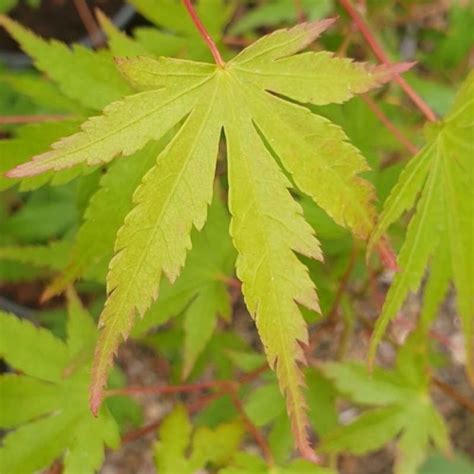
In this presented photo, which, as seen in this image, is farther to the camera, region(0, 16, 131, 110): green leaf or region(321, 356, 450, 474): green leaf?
region(321, 356, 450, 474): green leaf

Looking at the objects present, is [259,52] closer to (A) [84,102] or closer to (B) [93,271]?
(A) [84,102]

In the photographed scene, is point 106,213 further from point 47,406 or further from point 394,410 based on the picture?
point 394,410

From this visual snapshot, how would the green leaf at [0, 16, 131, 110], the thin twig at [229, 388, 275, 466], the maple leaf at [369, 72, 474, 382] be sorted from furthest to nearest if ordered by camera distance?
1. the thin twig at [229, 388, 275, 466]
2. the green leaf at [0, 16, 131, 110]
3. the maple leaf at [369, 72, 474, 382]

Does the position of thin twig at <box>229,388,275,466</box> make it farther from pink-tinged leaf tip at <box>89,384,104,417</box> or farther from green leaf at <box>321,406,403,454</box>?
pink-tinged leaf tip at <box>89,384,104,417</box>

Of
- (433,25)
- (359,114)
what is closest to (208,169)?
(359,114)

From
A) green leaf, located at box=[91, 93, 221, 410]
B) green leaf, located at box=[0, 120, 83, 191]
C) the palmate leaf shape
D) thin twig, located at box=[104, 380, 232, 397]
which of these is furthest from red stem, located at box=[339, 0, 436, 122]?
thin twig, located at box=[104, 380, 232, 397]

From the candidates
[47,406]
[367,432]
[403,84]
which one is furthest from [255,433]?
[403,84]
